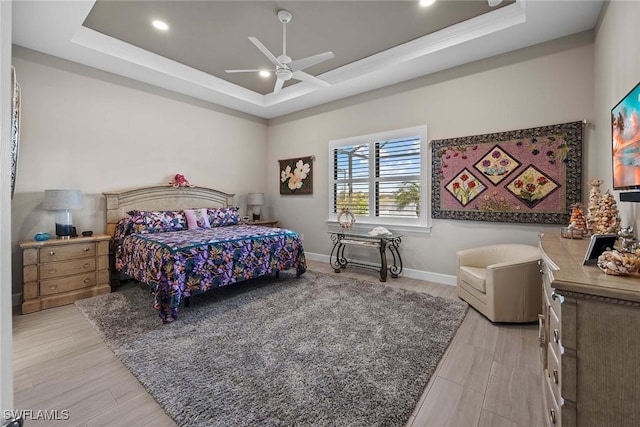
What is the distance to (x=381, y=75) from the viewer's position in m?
4.00

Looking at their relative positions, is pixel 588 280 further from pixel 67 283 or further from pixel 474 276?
pixel 67 283

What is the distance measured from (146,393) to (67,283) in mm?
2349

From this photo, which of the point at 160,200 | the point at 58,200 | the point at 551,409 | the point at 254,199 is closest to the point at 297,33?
the point at 254,199

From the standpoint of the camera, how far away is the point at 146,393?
1.78 metres

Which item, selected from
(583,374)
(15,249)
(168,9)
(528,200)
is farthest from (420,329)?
(15,249)

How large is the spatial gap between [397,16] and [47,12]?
136 inches

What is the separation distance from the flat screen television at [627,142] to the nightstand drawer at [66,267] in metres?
4.95

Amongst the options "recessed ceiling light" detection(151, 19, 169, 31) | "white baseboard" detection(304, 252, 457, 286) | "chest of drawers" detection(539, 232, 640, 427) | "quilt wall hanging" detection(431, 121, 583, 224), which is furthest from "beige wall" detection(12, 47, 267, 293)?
"chest of drawers" detection(539, 232, 640, 427)

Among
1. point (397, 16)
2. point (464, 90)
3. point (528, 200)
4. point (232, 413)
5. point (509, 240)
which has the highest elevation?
point (397, 16)

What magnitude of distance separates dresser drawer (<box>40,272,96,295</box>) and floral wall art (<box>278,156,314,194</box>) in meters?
3.35

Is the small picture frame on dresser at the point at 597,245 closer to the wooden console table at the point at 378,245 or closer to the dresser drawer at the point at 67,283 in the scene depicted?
the wooden console table at the point at 378,245

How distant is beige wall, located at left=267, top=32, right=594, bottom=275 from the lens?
304 centimetres

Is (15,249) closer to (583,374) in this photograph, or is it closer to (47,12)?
(47,12)

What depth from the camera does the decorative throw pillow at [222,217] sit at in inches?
183
